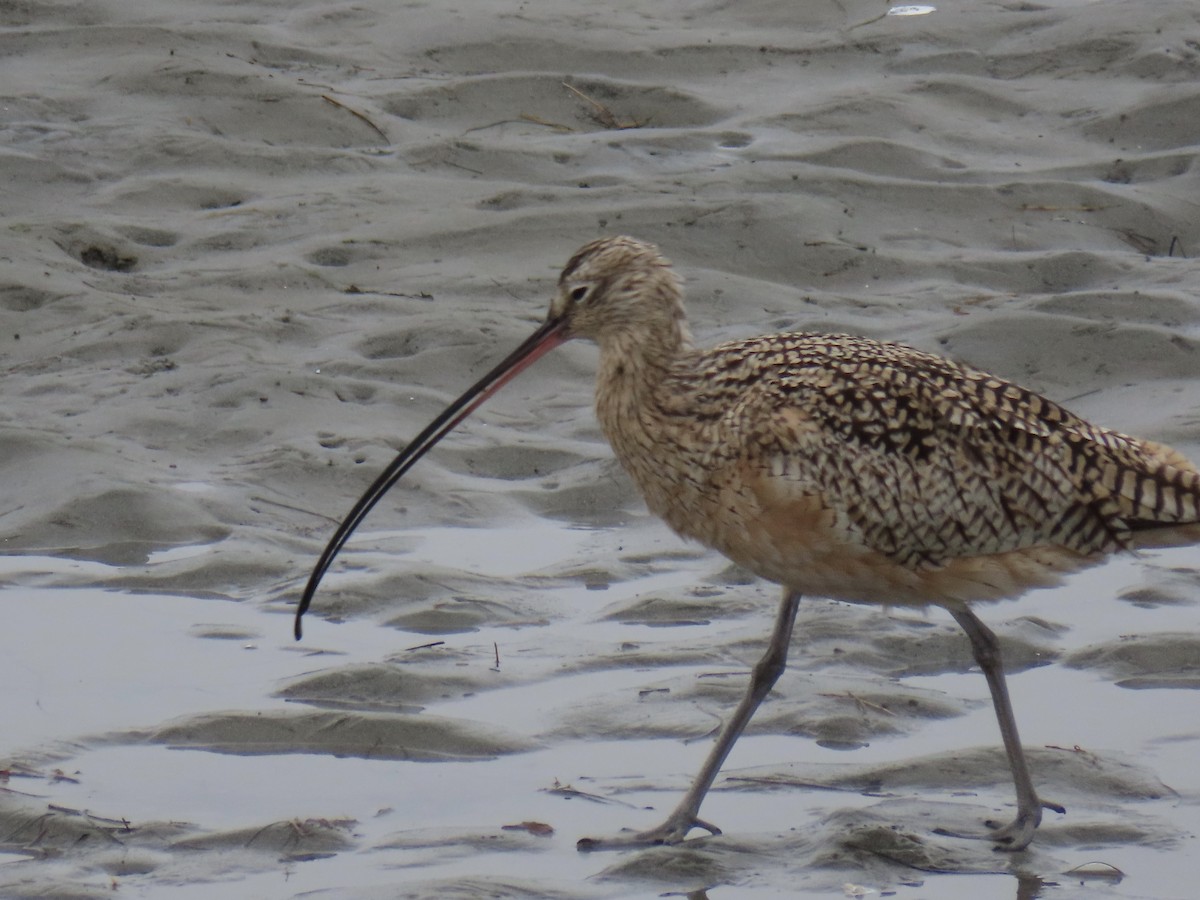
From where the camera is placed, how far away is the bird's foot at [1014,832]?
4363mm

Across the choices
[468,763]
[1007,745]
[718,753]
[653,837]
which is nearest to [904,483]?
[1007,745]

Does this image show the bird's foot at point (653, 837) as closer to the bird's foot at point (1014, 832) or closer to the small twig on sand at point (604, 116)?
the bird's foot at point (1014, 832)

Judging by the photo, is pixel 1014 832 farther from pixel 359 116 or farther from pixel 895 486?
pixel 359 116

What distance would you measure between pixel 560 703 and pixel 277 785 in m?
0.78

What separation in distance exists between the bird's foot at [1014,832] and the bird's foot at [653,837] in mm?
560

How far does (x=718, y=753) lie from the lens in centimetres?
449

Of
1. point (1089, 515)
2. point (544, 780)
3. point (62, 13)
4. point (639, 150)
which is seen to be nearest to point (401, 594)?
point (544, 780)

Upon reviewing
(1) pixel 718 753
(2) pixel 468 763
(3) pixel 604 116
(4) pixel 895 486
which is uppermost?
(3) pixel 604 116

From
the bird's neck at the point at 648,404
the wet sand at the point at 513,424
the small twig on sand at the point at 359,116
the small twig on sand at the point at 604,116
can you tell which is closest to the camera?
the wet sand at the point at 513,424

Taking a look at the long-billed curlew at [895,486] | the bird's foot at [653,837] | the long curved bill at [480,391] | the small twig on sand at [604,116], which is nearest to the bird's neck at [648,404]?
the long-billed curlew at [895,486]

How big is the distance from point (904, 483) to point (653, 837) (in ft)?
3.17

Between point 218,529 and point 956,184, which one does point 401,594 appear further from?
point 956,184

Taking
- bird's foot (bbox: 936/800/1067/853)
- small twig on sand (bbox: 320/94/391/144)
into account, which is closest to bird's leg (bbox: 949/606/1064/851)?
bird's foot (bbox: 936/800/1067/853)

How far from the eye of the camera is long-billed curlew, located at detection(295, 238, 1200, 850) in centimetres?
448
